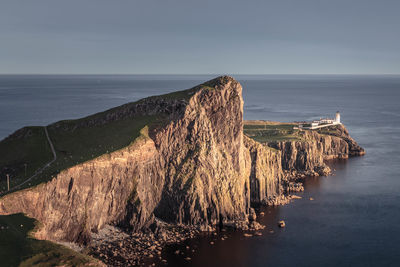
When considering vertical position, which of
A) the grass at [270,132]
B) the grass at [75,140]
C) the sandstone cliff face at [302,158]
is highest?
the grass at [75,140]

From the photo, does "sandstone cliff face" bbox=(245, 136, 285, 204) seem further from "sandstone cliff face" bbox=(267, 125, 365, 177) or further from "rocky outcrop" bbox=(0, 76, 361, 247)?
"sandstone cliff face" bbox=(267, 125, 365, 177)

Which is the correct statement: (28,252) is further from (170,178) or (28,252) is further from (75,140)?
(75,140)

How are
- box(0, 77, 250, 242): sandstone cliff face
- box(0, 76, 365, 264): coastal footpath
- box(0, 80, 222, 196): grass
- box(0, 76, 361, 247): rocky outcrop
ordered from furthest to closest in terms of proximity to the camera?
box(0, 80, 222, 196): grass, box(0, 76, 365, 264): coastal footpath, box(0, 76, 361, 247): rocky outcrop, box(0, 77, 250, 242): sandstone cliff face

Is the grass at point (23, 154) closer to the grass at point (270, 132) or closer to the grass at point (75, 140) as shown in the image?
the grass at point (75, 140)

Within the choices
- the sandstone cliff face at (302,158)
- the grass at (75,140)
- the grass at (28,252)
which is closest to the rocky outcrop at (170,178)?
the grass at (75,140)

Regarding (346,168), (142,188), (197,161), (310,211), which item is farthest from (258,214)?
(346,168)

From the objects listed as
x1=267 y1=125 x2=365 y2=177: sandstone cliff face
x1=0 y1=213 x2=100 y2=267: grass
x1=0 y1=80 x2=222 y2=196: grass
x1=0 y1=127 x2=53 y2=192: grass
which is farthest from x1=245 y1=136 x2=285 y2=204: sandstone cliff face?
x1=0 y1=213 x2=100 y2=267: grass
